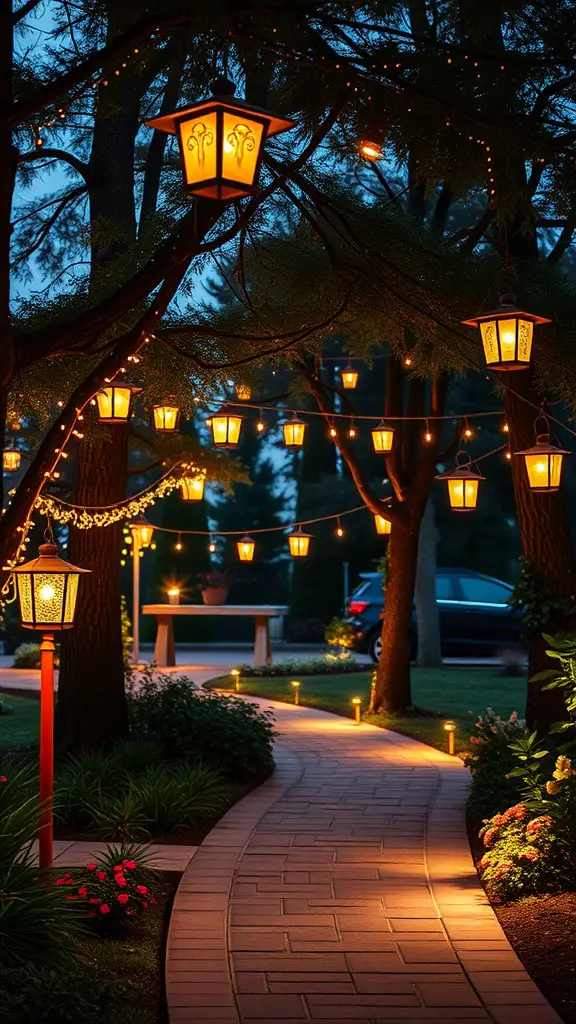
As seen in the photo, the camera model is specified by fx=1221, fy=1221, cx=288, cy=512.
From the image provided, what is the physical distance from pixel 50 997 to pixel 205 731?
5929 mm

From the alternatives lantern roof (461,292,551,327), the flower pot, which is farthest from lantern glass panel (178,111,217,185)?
the flower pot

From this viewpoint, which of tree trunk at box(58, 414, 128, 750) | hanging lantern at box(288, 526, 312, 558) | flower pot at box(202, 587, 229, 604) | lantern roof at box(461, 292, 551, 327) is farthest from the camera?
flower pot at box(202, 587, 229, 604)

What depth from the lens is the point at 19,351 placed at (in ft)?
17.9

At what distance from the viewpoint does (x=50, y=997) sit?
4223 mm

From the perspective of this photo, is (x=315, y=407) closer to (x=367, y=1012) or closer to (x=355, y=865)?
(x=355, y=865)

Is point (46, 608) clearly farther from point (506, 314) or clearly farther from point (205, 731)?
point (205, 731)

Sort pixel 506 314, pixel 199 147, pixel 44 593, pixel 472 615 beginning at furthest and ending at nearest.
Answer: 1. pixel 472 615
2. pixel 506 314
3. pixel 44 593
4. pixel 199 147

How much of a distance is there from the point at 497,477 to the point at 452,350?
20567 mm

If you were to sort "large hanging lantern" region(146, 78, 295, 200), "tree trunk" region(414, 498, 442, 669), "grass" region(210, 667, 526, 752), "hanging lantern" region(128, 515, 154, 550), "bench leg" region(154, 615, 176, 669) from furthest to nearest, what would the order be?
"bench leg" region(154, 615, 176, 669), "tree trunk" region(414, 498, 442, 669), "hanging lantern" region(128, 515, 154, 550), "grass" region(210, 667, 526, 752), "large hanging lantern" region(146, 78, 295, 200)

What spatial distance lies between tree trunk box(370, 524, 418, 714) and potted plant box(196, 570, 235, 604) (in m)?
9.75

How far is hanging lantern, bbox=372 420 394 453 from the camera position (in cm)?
Result: 1438

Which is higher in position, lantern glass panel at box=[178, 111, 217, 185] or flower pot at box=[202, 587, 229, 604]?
lantern glass panel at box=[178, 111, 217, 185]

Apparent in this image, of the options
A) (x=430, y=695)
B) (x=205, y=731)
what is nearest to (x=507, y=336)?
(x=205, y=731)

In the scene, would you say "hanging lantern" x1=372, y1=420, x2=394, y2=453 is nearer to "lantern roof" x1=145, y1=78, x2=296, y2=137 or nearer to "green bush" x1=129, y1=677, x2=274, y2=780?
"green bush" x1=129, y1=677, x2=274, y2=780
